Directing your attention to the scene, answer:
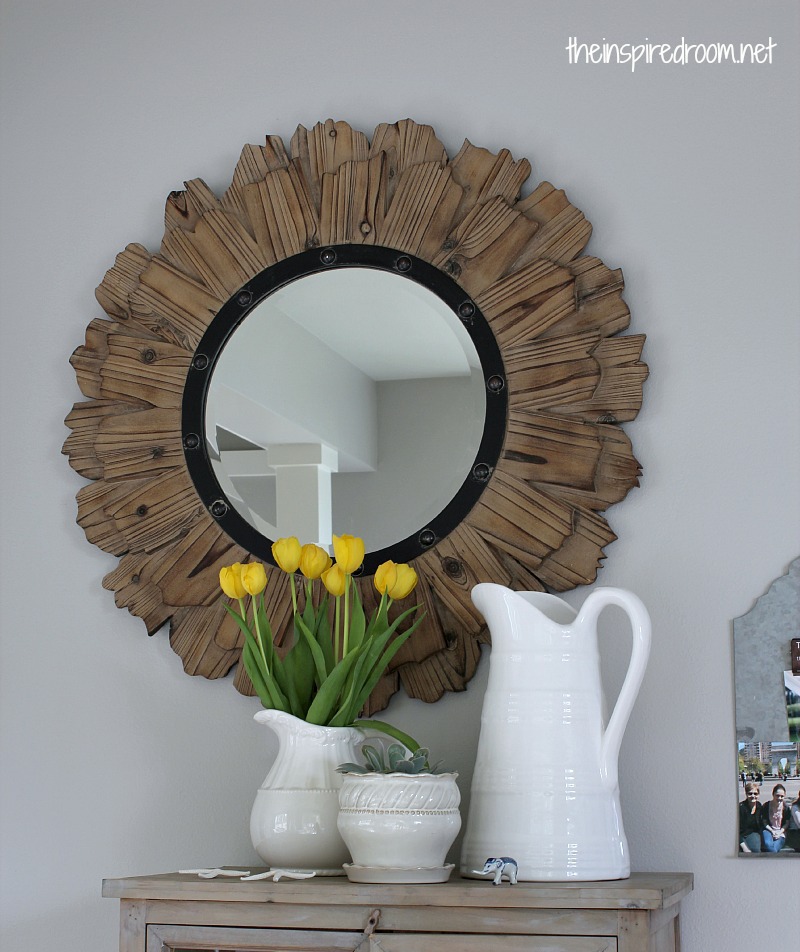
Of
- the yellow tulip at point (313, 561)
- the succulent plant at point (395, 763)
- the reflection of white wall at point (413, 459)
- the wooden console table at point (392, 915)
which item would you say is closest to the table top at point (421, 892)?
the wooden console table at point (392, 915)

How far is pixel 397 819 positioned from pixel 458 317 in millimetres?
681

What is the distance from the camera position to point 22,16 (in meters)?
1.84

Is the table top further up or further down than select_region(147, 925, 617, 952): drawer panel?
further up

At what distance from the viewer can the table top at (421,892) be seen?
44.9 inches

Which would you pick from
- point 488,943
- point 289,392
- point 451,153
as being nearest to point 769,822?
point 488,943

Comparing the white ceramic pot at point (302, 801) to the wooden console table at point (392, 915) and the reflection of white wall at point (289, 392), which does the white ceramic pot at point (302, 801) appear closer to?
the wooden console table at point (392, 915)

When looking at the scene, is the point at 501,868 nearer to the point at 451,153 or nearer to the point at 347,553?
the point at 347,553

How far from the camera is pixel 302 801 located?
1331mm

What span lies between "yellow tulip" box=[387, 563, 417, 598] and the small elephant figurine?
0.35m

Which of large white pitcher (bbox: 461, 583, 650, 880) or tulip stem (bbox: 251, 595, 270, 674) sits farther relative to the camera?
tulip stem (bbox: 251, 595, 270, 674)

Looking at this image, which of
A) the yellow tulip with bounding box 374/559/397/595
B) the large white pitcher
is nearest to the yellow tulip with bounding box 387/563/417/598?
the yellow tulip with bounding box 374/559/397/595

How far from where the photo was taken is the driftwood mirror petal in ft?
4.95

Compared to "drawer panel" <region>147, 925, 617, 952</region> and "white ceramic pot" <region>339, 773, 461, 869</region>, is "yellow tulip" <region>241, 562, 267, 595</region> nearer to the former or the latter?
"white ceramic pot" <region>339, 773, 461, 869</region>

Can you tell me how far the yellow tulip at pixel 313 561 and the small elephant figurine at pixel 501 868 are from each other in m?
0.40
